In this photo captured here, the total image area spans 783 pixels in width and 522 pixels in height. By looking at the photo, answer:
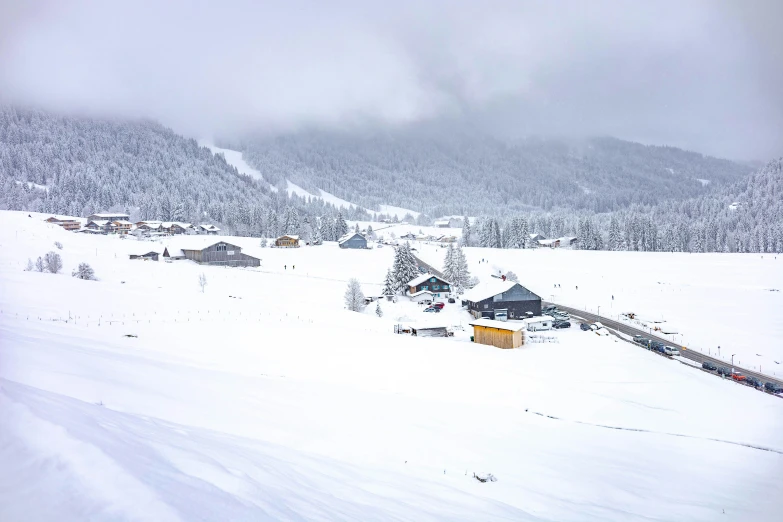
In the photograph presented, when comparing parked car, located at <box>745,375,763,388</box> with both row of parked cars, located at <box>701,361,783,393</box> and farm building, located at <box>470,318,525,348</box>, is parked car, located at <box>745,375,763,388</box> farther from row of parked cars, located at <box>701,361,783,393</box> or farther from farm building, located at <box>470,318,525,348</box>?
farm building, located at <box>470,318,525,348</box>

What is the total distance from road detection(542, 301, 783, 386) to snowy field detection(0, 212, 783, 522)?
427 centimetres

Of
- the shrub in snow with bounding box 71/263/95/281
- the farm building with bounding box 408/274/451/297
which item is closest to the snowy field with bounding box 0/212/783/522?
the shrub in snow with bounding box 71/263/95/281

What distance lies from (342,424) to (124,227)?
116 m

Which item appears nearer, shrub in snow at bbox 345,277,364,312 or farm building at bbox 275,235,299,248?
shrub in snow at bbox 345,277,364,312

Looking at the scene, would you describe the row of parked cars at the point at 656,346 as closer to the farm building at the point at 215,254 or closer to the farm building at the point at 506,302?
the farm building at the point at 506,302

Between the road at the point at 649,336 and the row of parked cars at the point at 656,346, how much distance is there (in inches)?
26.4

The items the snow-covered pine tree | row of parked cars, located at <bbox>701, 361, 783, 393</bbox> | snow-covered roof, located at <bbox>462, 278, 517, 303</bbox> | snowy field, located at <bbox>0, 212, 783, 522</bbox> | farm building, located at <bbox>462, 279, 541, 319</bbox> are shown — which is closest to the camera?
snowy field, located at <bbox>0, 212, 783, 522</bbox>

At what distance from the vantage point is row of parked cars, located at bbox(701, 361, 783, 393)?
82.3 feet

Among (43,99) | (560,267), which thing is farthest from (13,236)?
(43,99)

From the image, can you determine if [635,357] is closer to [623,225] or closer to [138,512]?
[138,512]

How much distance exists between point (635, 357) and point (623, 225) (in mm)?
98466

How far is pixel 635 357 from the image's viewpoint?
95.1 feet

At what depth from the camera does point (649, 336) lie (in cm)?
3788

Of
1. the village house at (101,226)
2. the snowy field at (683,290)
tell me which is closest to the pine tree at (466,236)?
the snowy field at (683,290)
